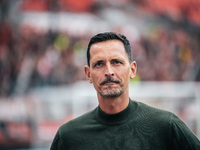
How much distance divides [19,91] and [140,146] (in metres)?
7.20

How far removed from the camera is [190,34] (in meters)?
11.9

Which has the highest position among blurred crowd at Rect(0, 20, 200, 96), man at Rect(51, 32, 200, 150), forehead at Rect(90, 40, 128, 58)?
blurred crowd at Rect(0, 20, 200, 96)

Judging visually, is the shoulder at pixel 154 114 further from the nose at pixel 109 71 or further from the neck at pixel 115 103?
the nose at pixel 109 71

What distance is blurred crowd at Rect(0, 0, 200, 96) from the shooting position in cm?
916

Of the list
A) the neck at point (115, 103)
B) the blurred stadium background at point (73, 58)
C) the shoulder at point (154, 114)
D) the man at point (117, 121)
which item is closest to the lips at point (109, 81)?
the man at point (117, 121)

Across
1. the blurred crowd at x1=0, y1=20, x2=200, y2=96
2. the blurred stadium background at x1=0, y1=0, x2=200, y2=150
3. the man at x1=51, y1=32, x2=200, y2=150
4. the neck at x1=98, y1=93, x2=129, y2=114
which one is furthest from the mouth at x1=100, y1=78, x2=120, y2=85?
the blurred crowd at x1=0, y1=20, x2=200, y2=96

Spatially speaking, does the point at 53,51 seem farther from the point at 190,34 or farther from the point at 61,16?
the point at 190,34

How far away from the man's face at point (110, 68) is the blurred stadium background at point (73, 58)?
524cm

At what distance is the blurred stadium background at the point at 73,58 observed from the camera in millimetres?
7207

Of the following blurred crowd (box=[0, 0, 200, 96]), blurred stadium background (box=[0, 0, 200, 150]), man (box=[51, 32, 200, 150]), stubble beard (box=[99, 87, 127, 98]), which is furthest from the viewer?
blurred crowd (box=[0, 0, 200, 96])

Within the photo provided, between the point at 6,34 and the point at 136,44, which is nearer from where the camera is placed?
the point at 6,34

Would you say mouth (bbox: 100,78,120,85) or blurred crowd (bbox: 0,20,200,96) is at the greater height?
blurred crowd (bbox: 0,20,200,96)

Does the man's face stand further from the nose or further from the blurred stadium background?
the blurred stadium background

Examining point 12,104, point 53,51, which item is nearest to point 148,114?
point 12,104
